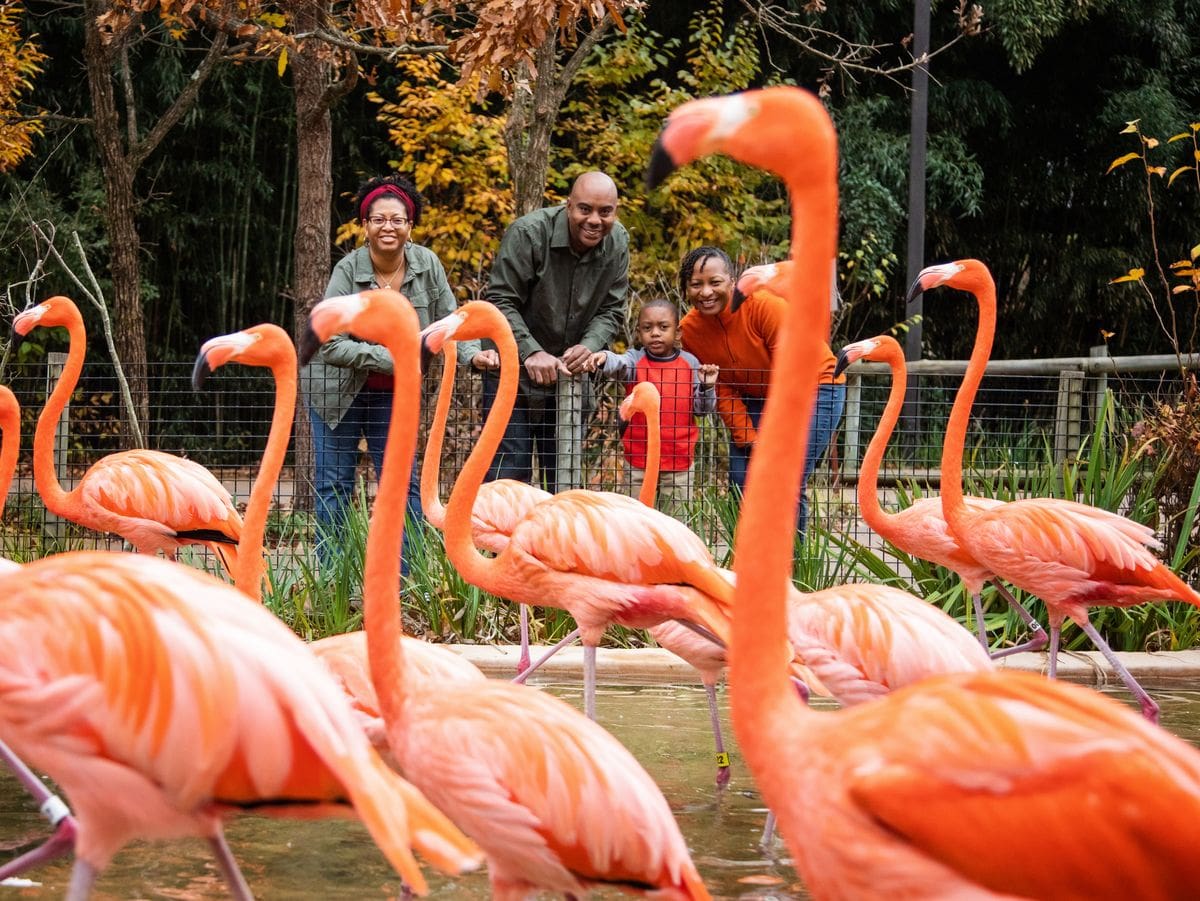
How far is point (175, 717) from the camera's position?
2.30 m

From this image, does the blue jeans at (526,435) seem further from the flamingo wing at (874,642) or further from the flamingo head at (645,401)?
the flamingo wing at (874,642)

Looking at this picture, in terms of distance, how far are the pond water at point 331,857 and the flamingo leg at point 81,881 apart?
0.96m

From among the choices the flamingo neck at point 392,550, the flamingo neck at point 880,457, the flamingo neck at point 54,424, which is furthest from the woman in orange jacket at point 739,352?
the flamingo neck at point 392,550

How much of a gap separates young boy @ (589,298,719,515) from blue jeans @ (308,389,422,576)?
1.08 m

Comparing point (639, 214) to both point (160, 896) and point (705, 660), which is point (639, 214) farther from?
point (160, 896)

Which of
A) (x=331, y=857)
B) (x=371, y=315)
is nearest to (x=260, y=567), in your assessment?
(x=331, y=857)

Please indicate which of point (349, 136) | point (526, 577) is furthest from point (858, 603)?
point (349, 136)

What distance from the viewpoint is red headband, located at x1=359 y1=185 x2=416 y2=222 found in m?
Answer: 6.59

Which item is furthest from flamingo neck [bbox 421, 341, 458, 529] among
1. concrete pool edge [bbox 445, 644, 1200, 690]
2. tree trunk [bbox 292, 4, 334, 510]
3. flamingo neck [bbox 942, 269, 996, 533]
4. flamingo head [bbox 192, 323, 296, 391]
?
tree trunk [bbox 292, 4, 334, 510]

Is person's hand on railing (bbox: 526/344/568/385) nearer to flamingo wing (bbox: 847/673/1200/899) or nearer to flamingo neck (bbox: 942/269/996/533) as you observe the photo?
flamingo neck (bbox: 942/269/996/533)

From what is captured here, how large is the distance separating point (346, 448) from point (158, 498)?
96cm

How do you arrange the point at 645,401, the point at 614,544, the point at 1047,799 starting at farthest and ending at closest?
the point at 645,401
the point at 614,544
the point at 1047,799

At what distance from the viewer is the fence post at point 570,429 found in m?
6.82

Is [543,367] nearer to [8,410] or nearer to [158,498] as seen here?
[158,498]
